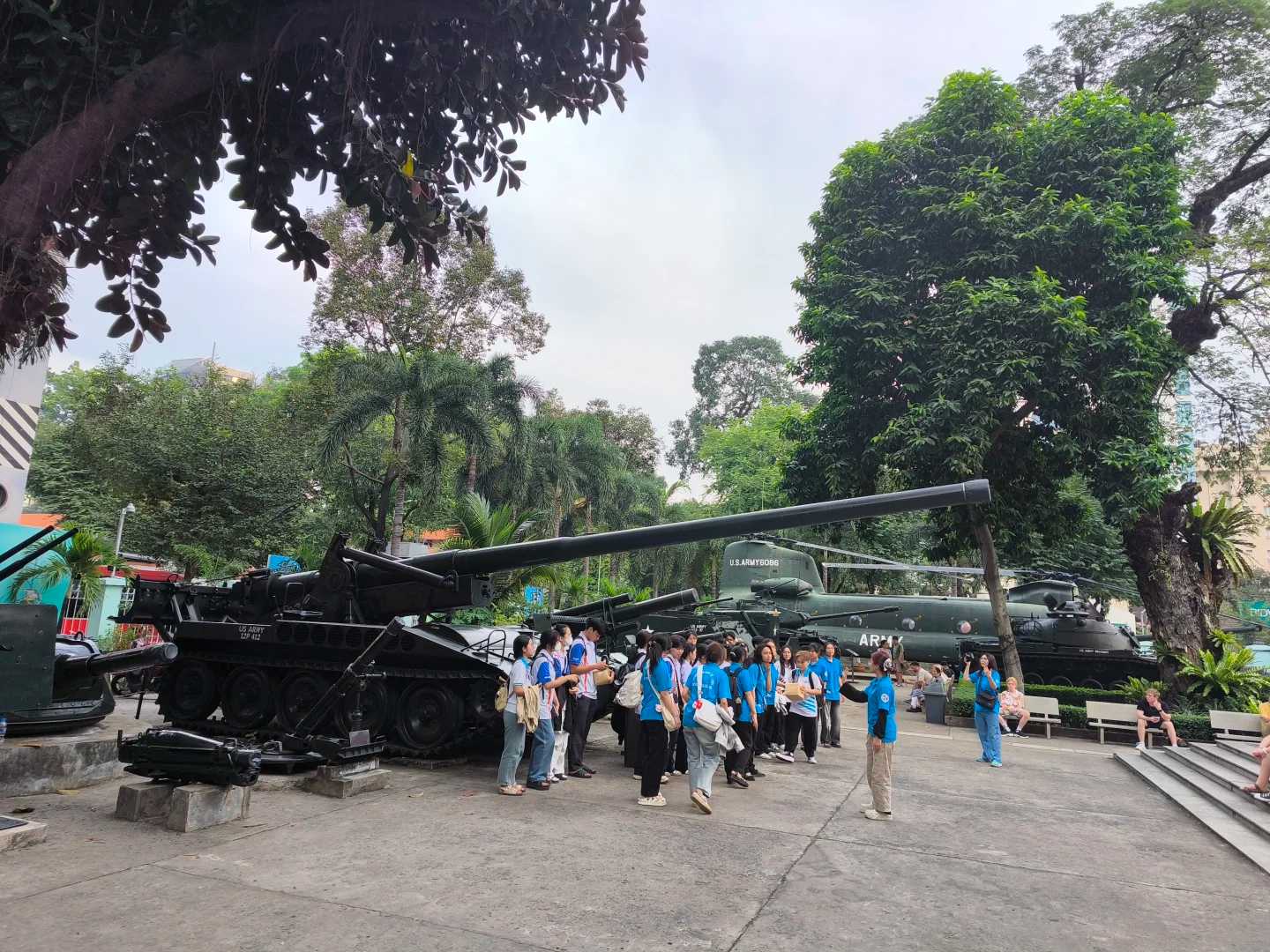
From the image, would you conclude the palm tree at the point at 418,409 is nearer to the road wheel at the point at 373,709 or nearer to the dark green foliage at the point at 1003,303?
the dark green foliage at the point at 1003,303

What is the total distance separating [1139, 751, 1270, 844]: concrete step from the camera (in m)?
7.66

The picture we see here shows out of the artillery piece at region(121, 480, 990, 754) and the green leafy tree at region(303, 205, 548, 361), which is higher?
the green leafy tree at region(303, 205, 548, 361)

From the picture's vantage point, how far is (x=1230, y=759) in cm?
1081

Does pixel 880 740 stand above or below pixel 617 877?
above

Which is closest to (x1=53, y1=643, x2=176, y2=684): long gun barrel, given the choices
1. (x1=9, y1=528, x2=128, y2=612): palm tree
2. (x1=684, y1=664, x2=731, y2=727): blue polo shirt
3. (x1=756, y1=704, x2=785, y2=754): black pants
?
(x1=684, y1=664, x2=731, y2=727): blue polo shirt

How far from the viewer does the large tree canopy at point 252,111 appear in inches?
140

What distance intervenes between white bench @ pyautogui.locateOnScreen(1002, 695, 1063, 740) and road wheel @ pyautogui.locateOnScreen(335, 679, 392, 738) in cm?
1132

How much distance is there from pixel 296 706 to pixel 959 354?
1300 centimetres

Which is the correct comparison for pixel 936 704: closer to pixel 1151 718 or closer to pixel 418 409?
pixel 1151 718

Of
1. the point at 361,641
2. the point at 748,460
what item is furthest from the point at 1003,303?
the point at 748,460

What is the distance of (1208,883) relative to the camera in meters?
5.86

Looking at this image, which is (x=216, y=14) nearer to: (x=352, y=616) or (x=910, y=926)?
(x=910, y=926)

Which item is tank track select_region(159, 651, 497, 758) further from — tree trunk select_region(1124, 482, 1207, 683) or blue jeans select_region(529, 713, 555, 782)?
tree trunk select_region(1124, 482, 1207, 683)

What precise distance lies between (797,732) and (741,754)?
2123 mm
